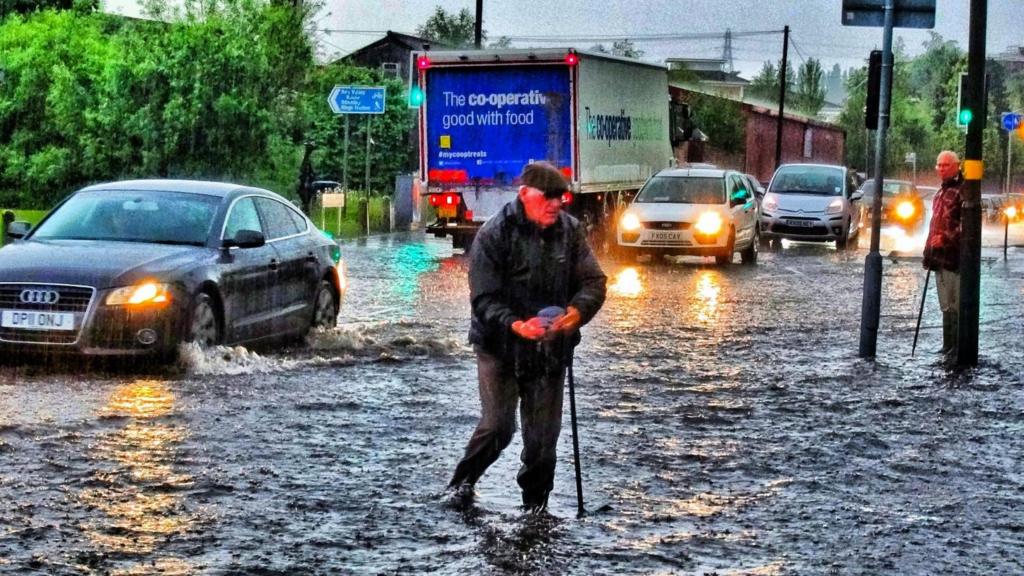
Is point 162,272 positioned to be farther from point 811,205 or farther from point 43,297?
point 811,205

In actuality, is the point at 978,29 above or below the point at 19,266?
above

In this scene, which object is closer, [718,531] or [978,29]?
[718,531]

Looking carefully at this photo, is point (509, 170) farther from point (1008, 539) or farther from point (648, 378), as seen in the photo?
point (1008, 539)

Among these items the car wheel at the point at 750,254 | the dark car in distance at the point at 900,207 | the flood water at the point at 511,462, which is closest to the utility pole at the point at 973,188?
the flood water at the point at 511,462

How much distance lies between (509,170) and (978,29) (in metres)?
16.1

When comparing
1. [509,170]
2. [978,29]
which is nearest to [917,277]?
[509,170]

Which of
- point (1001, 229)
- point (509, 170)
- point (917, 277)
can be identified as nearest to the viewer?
point (917, 277)

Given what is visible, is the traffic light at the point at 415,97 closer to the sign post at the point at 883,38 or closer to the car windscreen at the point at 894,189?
the car windscreen at the point at 894,189

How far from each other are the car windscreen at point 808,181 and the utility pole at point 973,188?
21.4 meters

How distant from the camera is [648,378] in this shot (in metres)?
13.4

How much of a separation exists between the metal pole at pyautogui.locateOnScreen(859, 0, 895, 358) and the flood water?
28cm

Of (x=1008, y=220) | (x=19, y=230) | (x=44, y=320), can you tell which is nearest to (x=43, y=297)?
(x=44, y=320)

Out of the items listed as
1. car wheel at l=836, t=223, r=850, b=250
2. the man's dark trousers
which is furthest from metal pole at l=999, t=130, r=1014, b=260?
the man's dark trousers

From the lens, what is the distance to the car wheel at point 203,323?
12617mm
